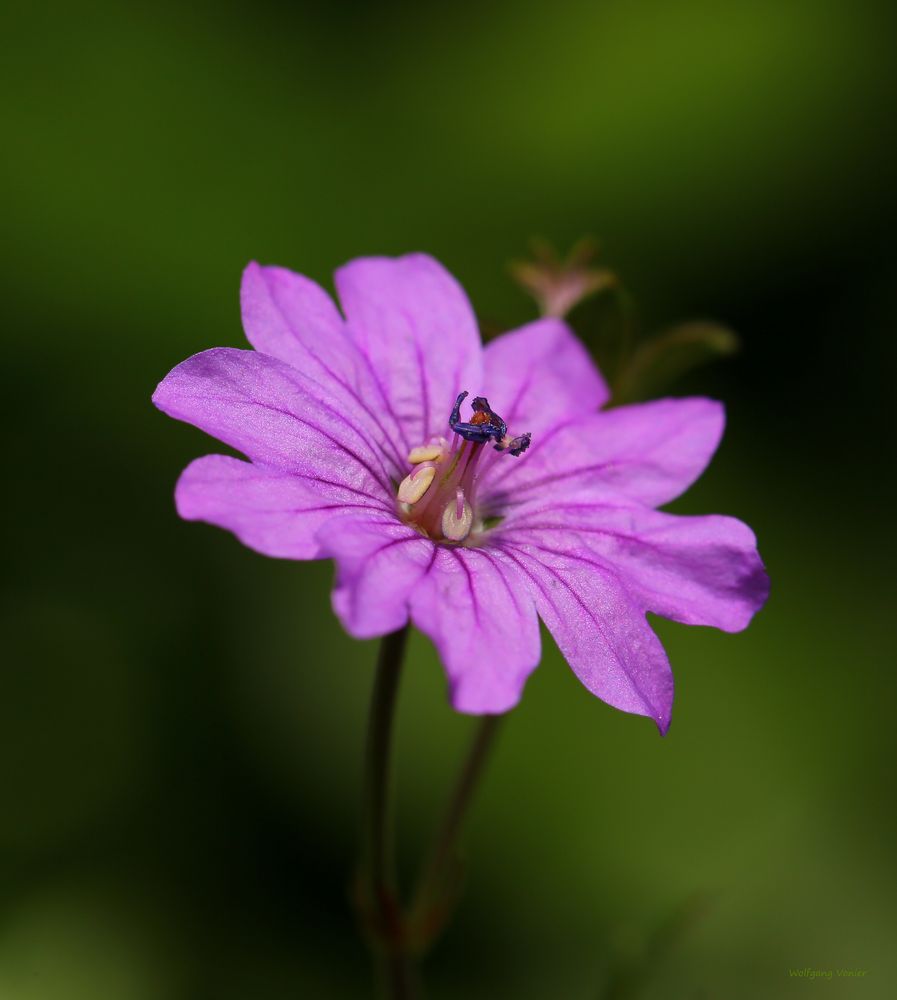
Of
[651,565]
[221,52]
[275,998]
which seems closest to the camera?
[651,565]

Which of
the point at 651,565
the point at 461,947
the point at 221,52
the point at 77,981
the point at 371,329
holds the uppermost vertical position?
the point at 221,52

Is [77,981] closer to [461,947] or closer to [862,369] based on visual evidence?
[461,947]

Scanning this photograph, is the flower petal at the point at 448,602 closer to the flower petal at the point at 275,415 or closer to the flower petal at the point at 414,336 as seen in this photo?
the flower petal at the point at 275,415

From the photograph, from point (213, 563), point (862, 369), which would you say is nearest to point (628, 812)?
point (213, 563)

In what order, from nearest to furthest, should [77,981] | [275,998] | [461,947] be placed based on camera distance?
[77,981] < [275,998] < [461,947]

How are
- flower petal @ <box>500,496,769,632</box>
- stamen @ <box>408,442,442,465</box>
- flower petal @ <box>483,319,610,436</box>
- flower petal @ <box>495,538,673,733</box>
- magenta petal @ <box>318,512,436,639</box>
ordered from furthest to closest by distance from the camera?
flower petal @ <box>483,319,610,436</box> < stamen @ <box>408,442,442,465</box> < flower petal @ <box>500,496,769,632</box> < flower petal @ <box>495,538,673,733</box> < magenta petal @ <box>318,512,436,639</box>

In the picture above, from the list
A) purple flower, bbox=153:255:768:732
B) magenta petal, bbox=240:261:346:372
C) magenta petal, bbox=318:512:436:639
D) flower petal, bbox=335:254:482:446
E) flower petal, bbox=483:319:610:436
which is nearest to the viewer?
magenta petal, bbox=318:512:436:639

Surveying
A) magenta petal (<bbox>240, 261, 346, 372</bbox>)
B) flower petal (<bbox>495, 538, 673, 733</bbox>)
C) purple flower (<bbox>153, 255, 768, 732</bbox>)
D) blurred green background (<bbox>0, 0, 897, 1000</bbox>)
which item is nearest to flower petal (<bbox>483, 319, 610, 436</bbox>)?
purple flower (<bbox>153, 255, 768, 732</bbox>)

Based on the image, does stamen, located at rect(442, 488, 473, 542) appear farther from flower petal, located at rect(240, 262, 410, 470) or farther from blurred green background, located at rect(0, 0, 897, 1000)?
blurred green background, located at rect(0, 0, 897, 1000)
